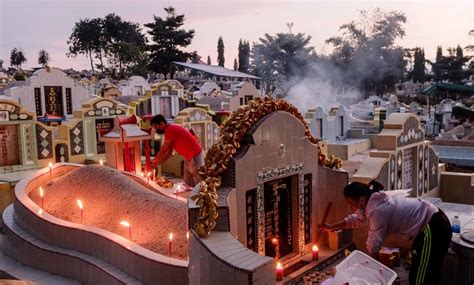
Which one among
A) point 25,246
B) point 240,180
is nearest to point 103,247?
point 25,246

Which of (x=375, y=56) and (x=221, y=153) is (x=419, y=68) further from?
(x=221, y=153)

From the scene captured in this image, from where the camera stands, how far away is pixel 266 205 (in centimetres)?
678

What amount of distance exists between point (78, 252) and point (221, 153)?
310 cm

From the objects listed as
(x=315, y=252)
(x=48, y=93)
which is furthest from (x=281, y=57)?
(x=315, y=252)

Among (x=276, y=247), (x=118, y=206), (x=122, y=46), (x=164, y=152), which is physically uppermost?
(x=122, y=46)

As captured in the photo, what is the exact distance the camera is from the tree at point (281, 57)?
57641 mm

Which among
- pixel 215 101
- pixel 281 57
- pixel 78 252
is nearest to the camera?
pixel 78 252

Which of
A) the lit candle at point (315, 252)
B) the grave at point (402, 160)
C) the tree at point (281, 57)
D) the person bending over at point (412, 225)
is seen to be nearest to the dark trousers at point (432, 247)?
the person bending over at point (412, 225)

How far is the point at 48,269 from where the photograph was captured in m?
7.80

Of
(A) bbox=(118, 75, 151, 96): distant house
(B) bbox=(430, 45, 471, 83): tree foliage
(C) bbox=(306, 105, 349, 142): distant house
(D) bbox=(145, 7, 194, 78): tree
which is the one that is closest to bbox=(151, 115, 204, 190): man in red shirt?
(C) bbox=(306, 105, 349, 142): distant house

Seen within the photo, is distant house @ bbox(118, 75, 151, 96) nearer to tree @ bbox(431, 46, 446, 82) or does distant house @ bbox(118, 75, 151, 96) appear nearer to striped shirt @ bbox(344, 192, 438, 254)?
striped shirt @ bbox(344, 192, 438, 254)

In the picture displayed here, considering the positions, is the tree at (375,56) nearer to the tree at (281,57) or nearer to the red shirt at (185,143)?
the tree at (281,57)

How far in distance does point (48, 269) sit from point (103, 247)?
1.28 m

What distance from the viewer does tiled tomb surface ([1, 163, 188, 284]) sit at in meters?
6.35
